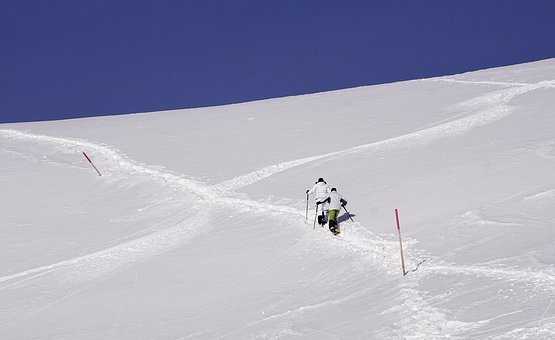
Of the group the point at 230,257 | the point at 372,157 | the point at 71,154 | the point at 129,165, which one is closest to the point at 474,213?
the point at 230,257

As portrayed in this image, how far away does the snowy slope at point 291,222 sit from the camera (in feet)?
46.8

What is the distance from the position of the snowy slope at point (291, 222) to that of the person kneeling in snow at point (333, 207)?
216 mm

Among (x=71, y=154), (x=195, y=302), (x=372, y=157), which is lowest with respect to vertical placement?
(x=195, y=302)

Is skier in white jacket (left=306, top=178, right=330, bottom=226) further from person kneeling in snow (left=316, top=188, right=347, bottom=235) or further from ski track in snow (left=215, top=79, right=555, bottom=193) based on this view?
ski track in snow (left=215, top=79, right=555, bottom=193)

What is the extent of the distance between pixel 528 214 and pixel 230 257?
199 inches

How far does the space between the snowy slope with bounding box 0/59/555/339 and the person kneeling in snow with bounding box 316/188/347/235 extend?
22cm

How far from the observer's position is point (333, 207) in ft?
64.0

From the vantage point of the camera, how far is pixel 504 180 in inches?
797

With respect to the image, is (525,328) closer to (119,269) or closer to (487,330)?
(487,330)

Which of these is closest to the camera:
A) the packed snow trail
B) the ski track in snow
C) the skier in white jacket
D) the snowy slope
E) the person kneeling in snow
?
the snowy slope

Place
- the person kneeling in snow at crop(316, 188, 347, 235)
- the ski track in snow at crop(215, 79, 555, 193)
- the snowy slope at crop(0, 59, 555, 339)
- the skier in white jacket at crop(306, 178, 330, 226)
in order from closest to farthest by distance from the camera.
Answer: the snowy slope at crop(0, 59, 555, 339) < the person kneeling in snow at crop(316, 188, 347, 235) < the skier in white jacket at crop(306, 178, 330, 226) < the ski track in snow at crop(215, 79, 555, 193)

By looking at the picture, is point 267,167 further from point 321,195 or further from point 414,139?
point 321,195

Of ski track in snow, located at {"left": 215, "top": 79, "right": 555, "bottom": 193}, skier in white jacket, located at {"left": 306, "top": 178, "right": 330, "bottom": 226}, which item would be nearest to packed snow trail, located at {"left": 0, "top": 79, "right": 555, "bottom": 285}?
ski track in snow, located at {"left": 215, "top": 79, "right": 555, "bottom": 193}

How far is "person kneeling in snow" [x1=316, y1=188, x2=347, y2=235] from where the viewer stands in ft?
62.8
